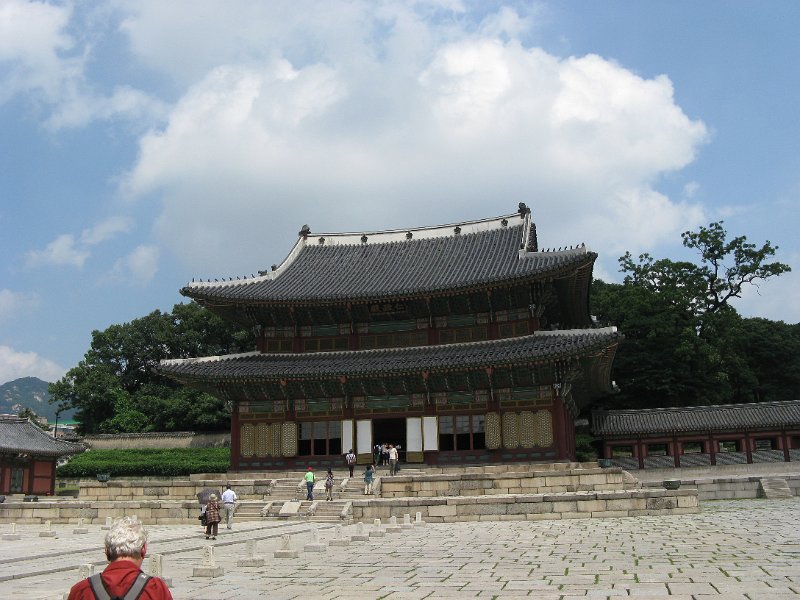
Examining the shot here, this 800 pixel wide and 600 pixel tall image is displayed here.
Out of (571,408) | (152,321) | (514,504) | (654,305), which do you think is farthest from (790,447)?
(152,321)

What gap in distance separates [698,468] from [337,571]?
32.6 metres

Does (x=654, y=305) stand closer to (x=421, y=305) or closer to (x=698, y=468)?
(x=698, y=468)

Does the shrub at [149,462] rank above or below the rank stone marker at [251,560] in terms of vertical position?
above

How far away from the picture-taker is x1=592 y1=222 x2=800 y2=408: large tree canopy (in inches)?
2170

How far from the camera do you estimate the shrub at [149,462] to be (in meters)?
49.3

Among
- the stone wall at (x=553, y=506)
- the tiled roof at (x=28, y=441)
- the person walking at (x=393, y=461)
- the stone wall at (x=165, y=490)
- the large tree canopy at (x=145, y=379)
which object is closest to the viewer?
the stone wall at (x=553, y=506)

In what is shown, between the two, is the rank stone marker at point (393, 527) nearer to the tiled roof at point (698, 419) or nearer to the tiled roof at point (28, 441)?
the tiled roof at point (698, 419)

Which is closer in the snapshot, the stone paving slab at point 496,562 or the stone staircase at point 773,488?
the stone paving slab at point 496,562

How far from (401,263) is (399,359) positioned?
830 centimetres

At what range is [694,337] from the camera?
5444 cm

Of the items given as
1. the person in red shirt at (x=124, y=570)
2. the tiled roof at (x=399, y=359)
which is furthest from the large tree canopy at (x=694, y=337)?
the person in red shirt at (x=124, y=570)

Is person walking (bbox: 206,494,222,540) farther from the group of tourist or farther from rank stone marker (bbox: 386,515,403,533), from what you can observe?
the group of tourist

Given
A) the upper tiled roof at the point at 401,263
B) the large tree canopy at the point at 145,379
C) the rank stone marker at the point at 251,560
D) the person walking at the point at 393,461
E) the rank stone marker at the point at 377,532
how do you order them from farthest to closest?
the large tree canopy at the point at 145,379, the upper tiled roof at the point at 401,263, the person walking at the point at 393,461, the rank stone marker at the point at 377,532, the rank stone marker at the point at 251,560

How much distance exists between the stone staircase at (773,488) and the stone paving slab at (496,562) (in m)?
7.65
